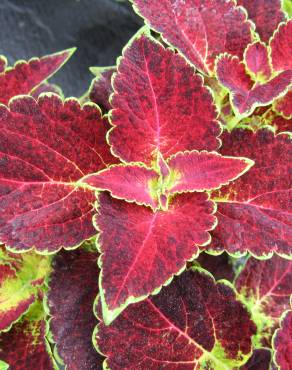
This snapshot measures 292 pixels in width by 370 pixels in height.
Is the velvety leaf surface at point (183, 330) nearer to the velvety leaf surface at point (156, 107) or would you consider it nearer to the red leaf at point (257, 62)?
the velvety leaf surface at point (156, 107)

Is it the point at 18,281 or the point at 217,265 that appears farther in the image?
the point at 217,265

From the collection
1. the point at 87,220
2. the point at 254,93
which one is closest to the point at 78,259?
the point at 87,220

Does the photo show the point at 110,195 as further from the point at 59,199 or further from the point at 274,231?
the point at 274,231

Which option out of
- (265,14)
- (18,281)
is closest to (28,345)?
(18,281)

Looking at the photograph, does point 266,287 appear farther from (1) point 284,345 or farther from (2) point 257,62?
(2) point 257,62

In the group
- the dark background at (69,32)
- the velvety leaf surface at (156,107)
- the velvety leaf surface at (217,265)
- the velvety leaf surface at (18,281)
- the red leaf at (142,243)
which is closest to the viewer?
the red leaf at (142,243)

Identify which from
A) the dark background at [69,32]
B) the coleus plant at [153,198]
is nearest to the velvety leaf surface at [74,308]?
the coleus plant at [153,198]

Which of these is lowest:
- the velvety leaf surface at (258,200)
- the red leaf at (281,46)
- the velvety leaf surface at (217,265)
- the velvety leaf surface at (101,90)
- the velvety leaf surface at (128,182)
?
the velvety leaf surface at (217,265)
